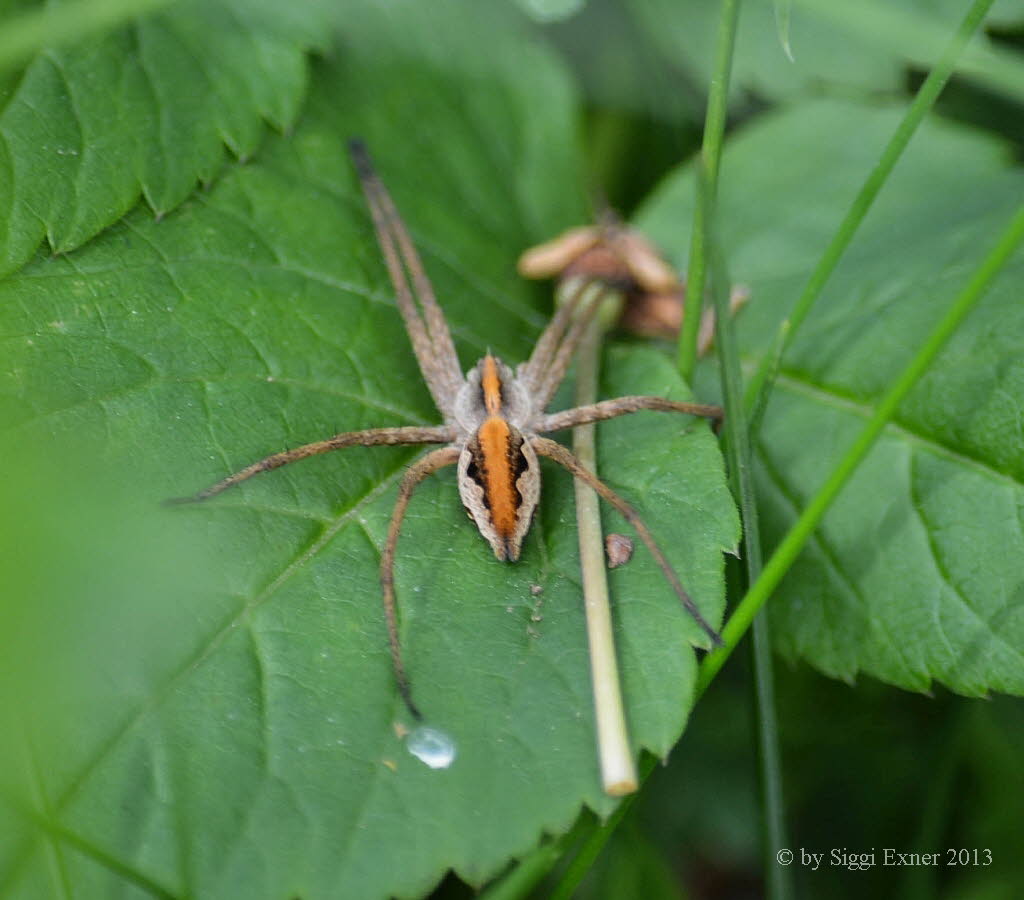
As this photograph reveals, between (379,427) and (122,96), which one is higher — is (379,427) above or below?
below

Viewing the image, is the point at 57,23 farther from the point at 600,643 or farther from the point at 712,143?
the point at 600,643

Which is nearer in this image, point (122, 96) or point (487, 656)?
point (487, 656)

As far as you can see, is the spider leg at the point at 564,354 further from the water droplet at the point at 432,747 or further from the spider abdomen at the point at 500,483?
the water droplet at the point at 432,747

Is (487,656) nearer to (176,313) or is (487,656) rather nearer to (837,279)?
(176,313)

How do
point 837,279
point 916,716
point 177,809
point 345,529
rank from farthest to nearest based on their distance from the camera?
point 916,716 → point 837,279 → point 345,529 → point 177,809

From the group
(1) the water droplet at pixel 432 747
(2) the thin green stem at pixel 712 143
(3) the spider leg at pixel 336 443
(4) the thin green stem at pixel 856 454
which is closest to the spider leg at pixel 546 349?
(3) the spider leg at pixel 336 443

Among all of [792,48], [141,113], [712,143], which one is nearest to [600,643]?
[712,143]

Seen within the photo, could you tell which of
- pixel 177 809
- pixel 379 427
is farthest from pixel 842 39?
pixel 177 809
